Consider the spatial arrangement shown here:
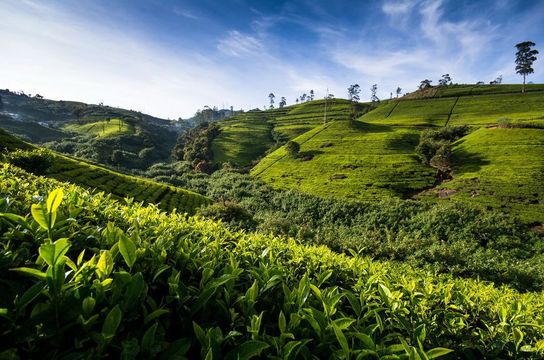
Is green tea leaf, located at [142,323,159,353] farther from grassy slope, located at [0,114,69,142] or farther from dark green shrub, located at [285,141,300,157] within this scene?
grassy slope, located at [0,114,69,142]

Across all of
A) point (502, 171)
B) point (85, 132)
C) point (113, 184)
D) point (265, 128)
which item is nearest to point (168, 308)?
point (113, 184)

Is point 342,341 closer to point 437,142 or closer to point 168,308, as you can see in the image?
point 168,308

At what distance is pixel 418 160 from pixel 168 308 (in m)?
61.2

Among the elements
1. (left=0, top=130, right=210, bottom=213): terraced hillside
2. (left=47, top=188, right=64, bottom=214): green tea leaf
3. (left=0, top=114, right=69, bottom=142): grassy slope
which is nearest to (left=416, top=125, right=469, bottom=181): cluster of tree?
(left=0, top=130, right=210, bottom=213): terraced hillside

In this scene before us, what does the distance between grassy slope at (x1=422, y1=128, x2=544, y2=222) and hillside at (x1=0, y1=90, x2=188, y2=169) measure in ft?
275

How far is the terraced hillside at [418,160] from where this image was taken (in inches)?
1601

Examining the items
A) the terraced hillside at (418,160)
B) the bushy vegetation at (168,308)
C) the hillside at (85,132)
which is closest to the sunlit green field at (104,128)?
the hillside at (85,132)

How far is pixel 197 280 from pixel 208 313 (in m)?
0.61

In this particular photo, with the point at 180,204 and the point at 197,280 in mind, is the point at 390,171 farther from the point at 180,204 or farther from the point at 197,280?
the point at 197,280

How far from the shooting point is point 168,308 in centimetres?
237

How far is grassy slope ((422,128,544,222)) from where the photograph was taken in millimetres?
37188

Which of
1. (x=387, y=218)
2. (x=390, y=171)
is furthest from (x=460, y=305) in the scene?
(x=390, y=171)

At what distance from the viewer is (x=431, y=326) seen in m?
3.12

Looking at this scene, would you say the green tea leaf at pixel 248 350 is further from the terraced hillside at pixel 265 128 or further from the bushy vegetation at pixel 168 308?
the terraced hillside at pixel 265 128
